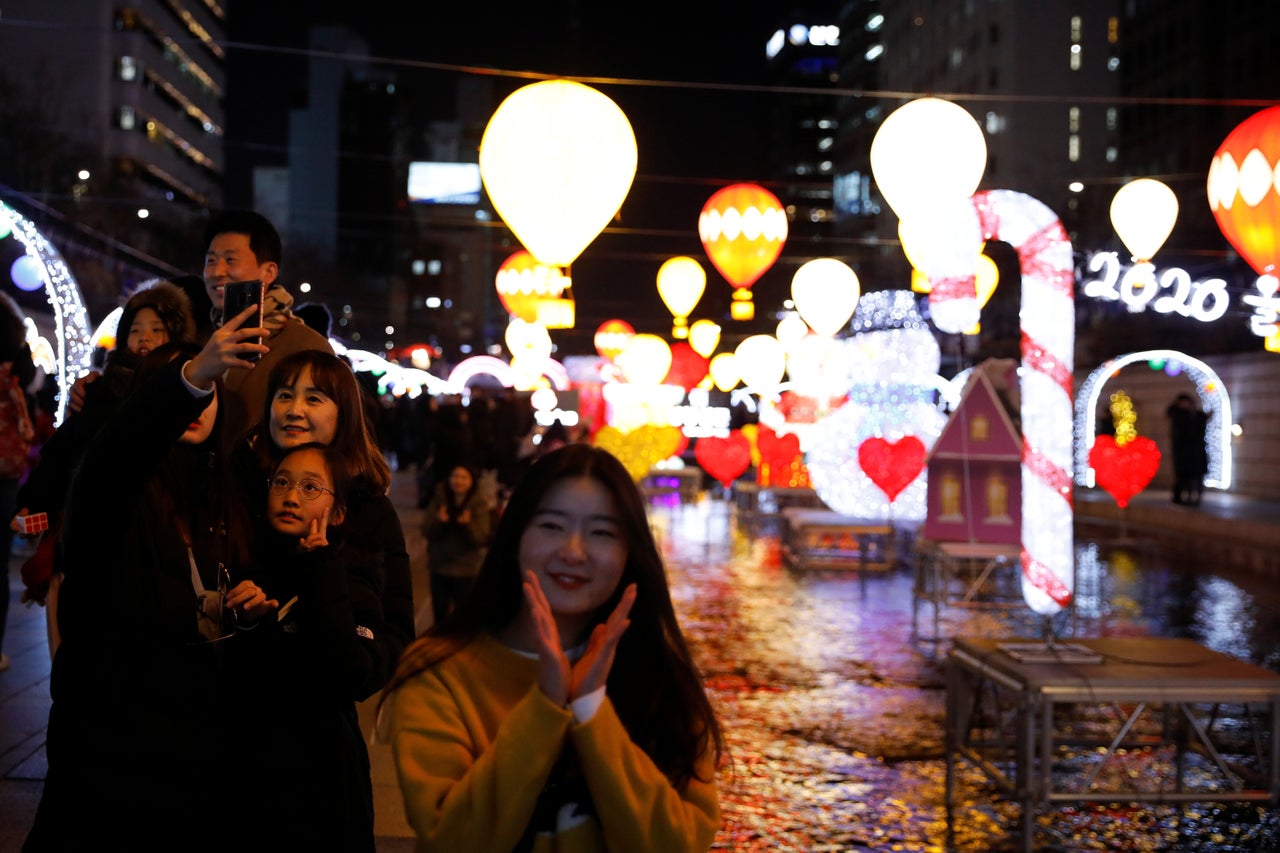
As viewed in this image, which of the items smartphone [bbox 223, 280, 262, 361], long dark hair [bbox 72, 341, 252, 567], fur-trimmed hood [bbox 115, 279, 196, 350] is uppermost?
fur-trimmed hood [bbox 115, 279, 196, 350]

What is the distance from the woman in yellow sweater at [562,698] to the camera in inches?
91.1

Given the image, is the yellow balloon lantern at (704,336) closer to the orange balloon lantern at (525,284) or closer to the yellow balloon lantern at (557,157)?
the orange balloon lantern at (525,284)

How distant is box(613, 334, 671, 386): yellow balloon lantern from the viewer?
28.9 m

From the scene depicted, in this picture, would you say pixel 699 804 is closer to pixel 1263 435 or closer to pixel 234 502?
pixel 234 502

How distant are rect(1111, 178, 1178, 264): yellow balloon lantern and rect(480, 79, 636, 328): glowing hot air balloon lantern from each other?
757 cm

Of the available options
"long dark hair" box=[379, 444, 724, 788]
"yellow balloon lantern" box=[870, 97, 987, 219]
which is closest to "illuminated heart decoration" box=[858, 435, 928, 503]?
"yellow balloon lantern" box=[870, 97, 987, 219]

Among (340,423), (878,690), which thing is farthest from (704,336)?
(340,423)

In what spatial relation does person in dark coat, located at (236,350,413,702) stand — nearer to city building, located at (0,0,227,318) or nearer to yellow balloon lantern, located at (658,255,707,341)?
city building, located at (0,0,227,318)

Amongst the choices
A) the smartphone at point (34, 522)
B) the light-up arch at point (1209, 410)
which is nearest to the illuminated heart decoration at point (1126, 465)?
the light-up arch at point (1209, 410)

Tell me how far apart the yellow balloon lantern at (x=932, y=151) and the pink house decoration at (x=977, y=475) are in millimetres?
1832

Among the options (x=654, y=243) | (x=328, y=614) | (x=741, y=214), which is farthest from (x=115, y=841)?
(x=654, y=243)

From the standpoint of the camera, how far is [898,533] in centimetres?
2241

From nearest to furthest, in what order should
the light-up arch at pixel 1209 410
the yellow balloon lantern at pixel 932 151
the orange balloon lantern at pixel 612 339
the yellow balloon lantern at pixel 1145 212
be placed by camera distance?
the yellow balloon lantern at pixel 932 151 < the yellow balloon lantern at pixel 1145 212 < the light-up arch at pixel 1209 410 < the orange balloon lantern at pixel 612 339

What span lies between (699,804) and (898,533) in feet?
66.5
